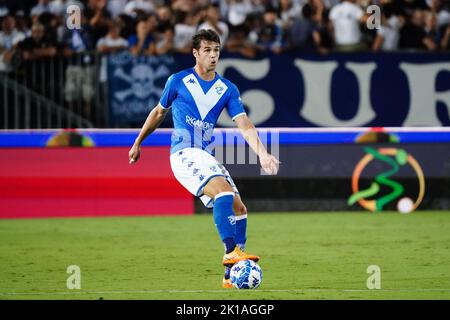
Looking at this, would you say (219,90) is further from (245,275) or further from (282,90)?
(282,90)

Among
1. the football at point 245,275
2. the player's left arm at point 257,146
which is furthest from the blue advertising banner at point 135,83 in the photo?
the football at point 245,275

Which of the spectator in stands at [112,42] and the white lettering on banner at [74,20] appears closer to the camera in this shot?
the spectator in stands at [112,42]

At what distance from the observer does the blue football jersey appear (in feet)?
34.3

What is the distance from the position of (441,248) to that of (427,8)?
273 inches

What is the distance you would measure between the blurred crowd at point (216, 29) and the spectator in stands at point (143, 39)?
0.05ft

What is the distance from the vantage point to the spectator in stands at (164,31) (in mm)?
17922

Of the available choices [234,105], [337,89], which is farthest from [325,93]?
[234,105]

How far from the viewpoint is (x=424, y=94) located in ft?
58.9

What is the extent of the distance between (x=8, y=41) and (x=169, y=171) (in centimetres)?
355

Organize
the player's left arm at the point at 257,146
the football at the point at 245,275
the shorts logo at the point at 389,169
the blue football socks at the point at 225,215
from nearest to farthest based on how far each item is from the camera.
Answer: the player's left arm at the point at 257,146, the football at the point at 245,275, the blue football socks at the point at 225,215, the shorts logo at the point at 389,169

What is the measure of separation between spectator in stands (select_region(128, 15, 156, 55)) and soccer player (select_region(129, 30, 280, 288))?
23.8 feet

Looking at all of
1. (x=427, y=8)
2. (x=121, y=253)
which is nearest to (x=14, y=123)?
(x=121, y=253)

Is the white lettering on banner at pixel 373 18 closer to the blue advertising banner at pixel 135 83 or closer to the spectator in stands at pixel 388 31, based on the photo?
the spectator in stands at pixel 388 31
